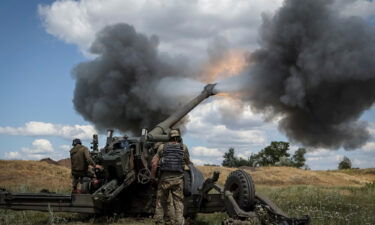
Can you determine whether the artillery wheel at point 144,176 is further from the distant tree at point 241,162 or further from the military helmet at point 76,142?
the distant tree at point 241,162

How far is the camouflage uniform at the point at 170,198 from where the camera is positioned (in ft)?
26.7

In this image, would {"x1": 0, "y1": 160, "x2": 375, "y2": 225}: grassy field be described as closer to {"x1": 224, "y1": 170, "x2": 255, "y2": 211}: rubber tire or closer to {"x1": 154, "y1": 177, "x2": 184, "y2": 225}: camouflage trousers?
{"x1": 224, "y1": 170, "x2": 255, "y2": 211}: rubber tire

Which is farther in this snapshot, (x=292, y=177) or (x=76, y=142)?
(x=292, y=177)

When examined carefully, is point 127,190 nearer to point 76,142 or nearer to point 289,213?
point 76,142

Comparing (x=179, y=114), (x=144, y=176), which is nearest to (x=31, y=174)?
(x=179, y=114)

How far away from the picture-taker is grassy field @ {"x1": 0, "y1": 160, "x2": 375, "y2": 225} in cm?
944

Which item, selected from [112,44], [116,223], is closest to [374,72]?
[116,223]

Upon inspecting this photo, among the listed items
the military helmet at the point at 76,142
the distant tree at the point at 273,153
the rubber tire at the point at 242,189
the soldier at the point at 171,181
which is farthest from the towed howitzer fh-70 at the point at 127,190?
the distant tree at the point at 273,153

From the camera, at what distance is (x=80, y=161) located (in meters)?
11.0

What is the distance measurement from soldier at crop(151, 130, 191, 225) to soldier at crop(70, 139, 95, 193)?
3.14m

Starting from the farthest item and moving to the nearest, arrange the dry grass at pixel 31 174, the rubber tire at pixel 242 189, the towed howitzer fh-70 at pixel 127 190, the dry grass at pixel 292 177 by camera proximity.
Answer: the dry grass at pixel 292 177, the dry grass at pixel 31 174, the towed howitzer fh-70 at pixel 127 190, the rubber tire at pixel 242 189

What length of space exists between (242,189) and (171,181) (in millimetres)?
1262

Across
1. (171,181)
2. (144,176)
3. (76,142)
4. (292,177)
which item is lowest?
(171,181)

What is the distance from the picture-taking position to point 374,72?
37.6 ft
